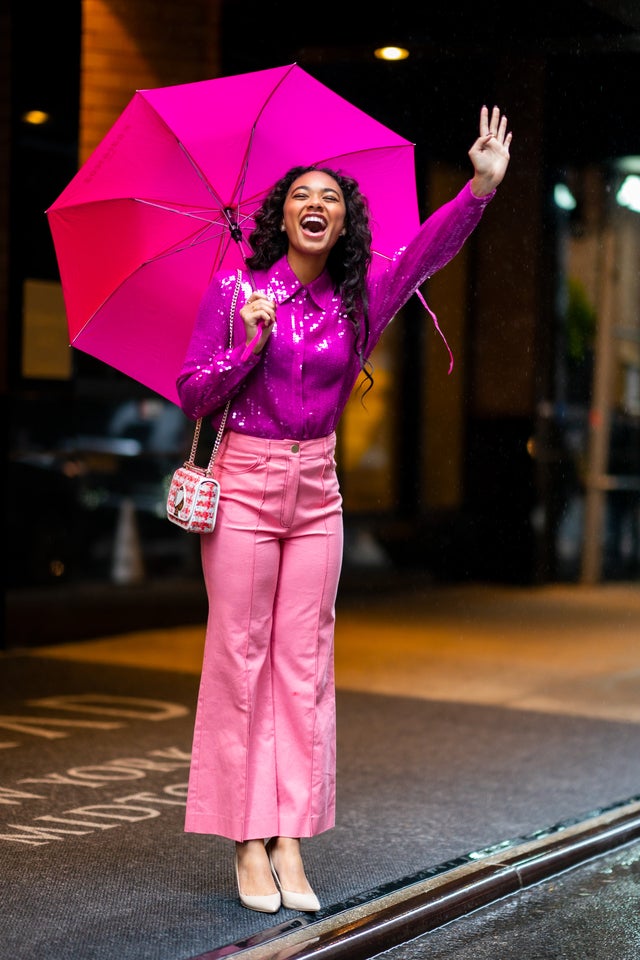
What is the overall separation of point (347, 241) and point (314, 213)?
16cm

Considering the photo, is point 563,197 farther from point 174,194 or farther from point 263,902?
point 263,902

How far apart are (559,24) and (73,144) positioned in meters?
3.19

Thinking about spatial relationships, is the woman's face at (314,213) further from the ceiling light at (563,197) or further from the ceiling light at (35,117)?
the ceiling light at (35,117)

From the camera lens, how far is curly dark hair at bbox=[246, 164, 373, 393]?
397 centimetres

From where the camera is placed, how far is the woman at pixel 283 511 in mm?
3896

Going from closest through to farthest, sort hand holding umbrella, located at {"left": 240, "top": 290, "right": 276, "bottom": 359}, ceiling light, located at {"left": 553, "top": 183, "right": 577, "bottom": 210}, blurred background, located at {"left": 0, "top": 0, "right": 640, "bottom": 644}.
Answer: hand holding umbrella, located at {"left": 240, "top": 290, "right": 276, "bottom": 359}, blurred background, located at {"left": 0, "top": 0, "right": 640, "bottom": 644}, ceiling light, located at {"left": 553, "top": 183, "right": 577, "bottom": 210}

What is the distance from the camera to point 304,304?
3.96 metres

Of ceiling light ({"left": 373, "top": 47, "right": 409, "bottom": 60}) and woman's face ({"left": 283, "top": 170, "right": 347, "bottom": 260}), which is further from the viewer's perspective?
ceiling light ({"left": 373, "top": 47, "right": 409, "bottom": 60})

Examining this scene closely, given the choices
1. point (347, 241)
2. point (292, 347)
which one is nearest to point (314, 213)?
point (347, 241)

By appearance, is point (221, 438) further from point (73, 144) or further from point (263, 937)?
point (73, 144)

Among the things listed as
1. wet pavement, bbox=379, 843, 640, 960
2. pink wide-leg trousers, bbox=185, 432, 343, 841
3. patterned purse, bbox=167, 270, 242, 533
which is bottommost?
wet pavement, bbox=379, 843, 640, 960

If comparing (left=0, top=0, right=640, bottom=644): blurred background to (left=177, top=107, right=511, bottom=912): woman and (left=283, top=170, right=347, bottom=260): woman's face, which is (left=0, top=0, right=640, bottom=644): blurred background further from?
(left=177, top=107, right=511, bottom=912): woman

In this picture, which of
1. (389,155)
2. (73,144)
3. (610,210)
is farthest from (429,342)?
(389,155)

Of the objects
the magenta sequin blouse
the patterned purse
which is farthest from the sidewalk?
the magenta sequin blouse
